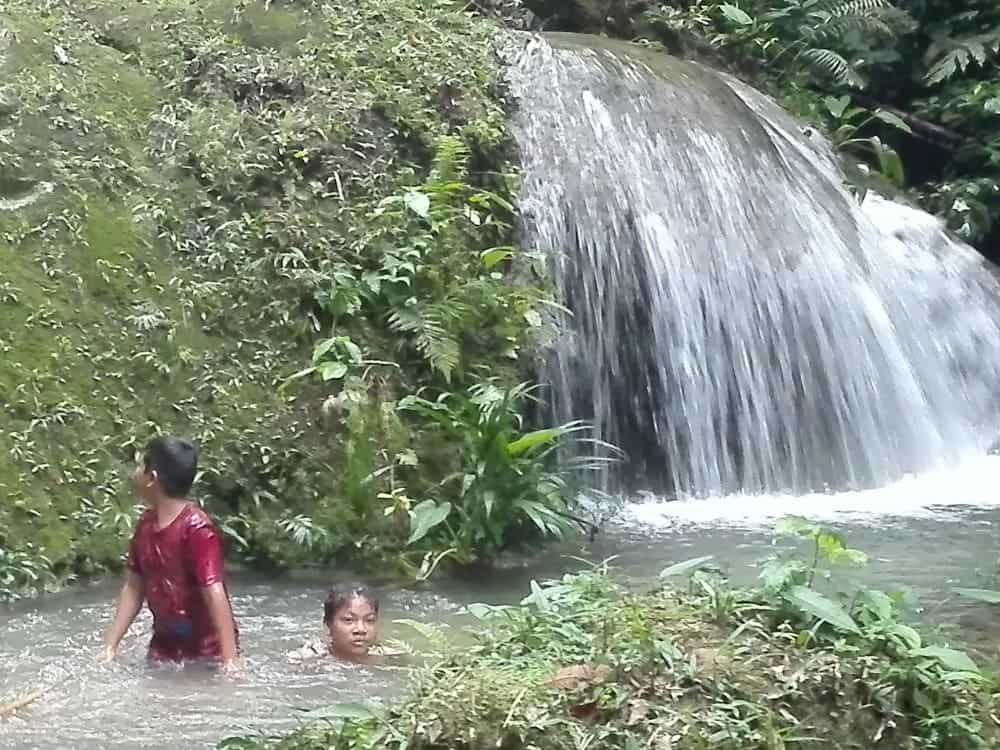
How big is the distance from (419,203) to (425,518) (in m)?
2.21

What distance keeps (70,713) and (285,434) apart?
2731 millimetres

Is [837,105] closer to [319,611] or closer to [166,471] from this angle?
[319,611]

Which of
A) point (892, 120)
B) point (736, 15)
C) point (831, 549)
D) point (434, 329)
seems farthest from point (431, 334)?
point (892, 120)

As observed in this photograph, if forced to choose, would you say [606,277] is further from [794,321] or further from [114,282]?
[114,282]

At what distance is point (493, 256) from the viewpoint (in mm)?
8477

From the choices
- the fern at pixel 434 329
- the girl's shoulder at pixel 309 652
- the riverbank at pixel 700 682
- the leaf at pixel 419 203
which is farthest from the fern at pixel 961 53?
the riverbank at pixel 700 682

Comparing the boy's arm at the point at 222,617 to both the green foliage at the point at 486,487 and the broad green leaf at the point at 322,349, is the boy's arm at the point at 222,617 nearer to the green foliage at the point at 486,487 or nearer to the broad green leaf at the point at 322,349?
the green foliage at the point at 486,487

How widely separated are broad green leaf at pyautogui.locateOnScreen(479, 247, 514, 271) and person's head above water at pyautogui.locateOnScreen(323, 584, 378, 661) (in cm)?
331

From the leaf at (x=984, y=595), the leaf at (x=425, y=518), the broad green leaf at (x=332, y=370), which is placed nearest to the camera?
the leaf at (x=984, y=595)

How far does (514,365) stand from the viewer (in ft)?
26.7

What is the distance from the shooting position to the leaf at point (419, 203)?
8.38 m

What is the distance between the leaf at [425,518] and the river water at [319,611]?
0.26 meters

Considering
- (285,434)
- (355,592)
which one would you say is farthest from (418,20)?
(355,592)

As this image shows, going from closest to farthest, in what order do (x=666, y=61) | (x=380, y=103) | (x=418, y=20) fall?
(x=380, y=103) → (x=418, y=20) → (x=666, y=61)
